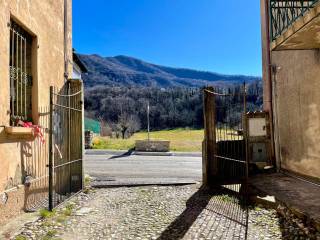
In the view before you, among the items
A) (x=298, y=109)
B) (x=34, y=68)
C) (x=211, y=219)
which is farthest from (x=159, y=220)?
(x=298, y=109)

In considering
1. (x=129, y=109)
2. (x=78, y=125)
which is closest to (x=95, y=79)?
(x=129, y=109)

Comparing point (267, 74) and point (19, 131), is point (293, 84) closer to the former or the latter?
point (267, 74)

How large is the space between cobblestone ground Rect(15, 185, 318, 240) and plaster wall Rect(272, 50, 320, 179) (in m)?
2.57

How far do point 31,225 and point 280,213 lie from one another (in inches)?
161

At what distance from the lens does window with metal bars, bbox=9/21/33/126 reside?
19.5 ft

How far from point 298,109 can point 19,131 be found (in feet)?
22.3

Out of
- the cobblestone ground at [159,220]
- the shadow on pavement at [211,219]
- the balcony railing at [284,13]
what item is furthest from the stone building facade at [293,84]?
the cobblestone ground at [159,220]

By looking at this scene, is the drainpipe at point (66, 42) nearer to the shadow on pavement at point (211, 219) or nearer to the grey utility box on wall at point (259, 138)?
the shadow on pavement at point (211, 219)

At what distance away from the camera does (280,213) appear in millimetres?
6039

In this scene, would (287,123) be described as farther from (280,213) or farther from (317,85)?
(280,213)

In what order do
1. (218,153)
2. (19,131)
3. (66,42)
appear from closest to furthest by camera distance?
(19,131) < (66,42) < (218,153)

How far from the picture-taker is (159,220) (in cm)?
589

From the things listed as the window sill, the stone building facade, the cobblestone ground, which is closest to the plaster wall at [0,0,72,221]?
the window sill

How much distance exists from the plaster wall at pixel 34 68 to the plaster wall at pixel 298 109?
5.82 m
